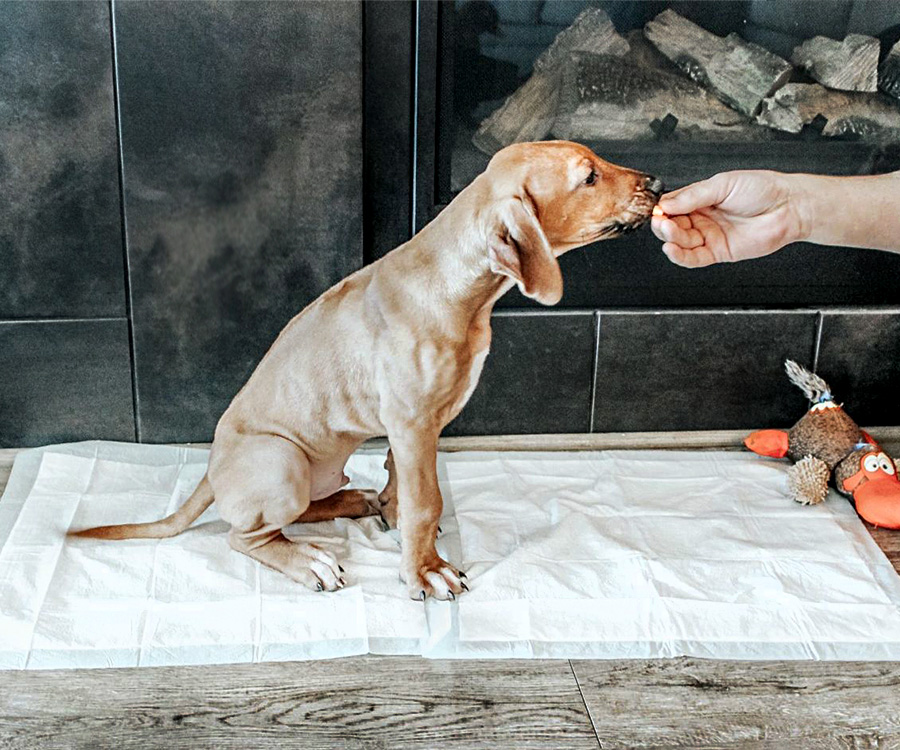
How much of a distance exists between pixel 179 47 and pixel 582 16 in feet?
3.12

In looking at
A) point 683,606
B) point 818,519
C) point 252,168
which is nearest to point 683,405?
point 818,519

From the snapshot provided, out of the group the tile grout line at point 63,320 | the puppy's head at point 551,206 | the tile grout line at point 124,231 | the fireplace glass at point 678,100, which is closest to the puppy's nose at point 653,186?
the puppy's head at point 551,206

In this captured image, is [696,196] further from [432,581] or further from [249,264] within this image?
[249,264]

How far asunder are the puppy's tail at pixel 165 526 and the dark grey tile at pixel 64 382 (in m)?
0.54

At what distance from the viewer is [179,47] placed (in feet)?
8.16

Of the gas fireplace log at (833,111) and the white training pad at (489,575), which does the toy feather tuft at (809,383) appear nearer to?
the white training pad at (489,575)

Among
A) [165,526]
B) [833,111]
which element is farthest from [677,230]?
[165,526]

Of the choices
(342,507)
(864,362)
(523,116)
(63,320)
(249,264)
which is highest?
(523,116)

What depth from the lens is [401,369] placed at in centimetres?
207

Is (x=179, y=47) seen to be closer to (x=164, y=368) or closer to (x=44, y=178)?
(x=44, y=178)

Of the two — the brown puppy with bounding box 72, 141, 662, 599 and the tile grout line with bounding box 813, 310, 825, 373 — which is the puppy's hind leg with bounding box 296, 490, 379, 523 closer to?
the brown puppy with bounding box 72, 141, 662, 599

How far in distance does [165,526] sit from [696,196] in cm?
127

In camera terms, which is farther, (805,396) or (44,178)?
(805,396)

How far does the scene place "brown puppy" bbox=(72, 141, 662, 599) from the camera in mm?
1968
